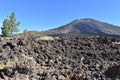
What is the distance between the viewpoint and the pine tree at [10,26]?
69.2m

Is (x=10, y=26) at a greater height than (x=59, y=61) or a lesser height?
greater

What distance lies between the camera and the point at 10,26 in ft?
232

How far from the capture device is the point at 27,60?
59.6ft

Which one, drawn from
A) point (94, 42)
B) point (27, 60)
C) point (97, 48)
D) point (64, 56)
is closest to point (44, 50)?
point (64, 56)

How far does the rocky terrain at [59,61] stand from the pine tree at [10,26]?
4441 centimetres

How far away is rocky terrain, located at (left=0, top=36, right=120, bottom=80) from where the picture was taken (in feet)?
44.7

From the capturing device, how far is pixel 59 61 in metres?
18.8

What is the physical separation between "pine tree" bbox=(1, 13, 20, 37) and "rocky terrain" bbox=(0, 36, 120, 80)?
146ft

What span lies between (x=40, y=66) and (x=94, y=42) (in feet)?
38.2

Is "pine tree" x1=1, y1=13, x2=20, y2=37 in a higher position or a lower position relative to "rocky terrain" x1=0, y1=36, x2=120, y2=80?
higher

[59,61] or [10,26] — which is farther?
[10,26]

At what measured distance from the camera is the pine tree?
69.2 meters

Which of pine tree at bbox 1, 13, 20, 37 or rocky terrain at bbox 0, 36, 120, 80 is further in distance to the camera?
pine tree at bbox 1, 13, 20, 37

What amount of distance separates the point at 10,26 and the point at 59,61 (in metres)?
53.4
